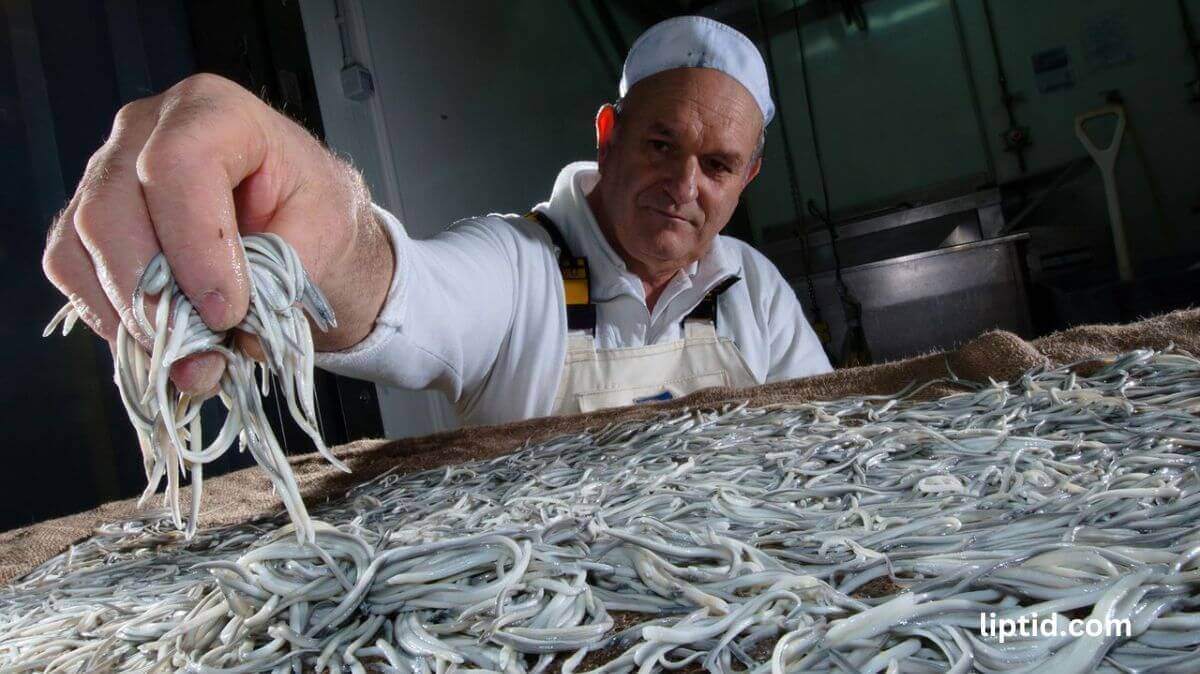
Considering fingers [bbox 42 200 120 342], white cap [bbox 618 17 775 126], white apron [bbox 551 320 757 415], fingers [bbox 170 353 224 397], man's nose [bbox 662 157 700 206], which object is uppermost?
white cap [bbox 618 17 775 126]

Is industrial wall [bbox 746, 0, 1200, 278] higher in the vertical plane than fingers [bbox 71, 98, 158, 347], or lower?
higher

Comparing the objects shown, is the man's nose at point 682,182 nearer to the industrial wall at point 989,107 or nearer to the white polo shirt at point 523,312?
the white polo shirt at point 523,312

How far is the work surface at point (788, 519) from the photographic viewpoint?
1.61 feet

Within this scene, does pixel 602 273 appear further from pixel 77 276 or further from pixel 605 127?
pixel 77 276

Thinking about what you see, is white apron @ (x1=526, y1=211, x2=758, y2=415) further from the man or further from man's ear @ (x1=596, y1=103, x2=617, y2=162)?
man's ear @ (x1=596, y1=103, x2=617, y2=162)

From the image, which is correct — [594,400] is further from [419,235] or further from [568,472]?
[419,235]

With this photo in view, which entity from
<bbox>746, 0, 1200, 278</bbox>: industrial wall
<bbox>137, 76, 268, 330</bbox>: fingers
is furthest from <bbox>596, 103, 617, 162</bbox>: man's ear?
<bbox>746, 0, 1200, 278</bbox>: industrial wall

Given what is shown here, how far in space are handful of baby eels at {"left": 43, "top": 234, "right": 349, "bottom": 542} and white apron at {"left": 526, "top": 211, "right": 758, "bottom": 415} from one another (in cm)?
106

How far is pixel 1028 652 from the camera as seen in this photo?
435 mm

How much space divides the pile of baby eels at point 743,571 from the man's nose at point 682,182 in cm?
90

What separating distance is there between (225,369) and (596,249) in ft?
4.21

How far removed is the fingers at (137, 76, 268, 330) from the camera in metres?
0.63

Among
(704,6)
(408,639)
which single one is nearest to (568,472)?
(408,639)

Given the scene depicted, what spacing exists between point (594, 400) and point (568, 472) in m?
0.75
